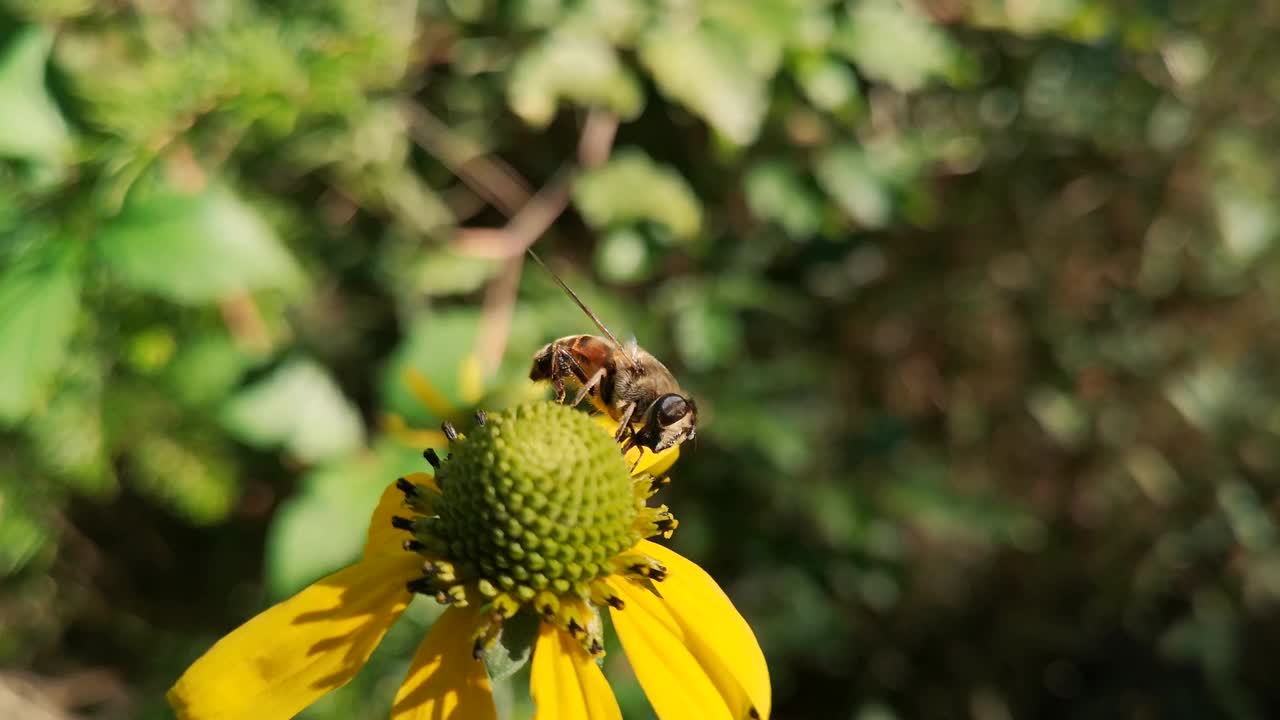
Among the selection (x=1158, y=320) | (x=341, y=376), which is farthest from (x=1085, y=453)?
(x=341, y=376)

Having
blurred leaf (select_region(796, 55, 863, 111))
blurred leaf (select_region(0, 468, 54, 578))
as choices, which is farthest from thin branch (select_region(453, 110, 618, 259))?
blurred leaf (select_region(0, 468, 54, 578))

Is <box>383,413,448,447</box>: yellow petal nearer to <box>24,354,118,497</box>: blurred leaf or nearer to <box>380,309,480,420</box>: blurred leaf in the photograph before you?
<box>380,309,480,420</box>: blurred leaf

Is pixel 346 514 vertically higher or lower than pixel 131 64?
lower

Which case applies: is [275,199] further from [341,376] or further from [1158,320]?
[1158,320]

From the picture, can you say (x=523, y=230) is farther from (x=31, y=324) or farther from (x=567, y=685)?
(x=567, y=685)

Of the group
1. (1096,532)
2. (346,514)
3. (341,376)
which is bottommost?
(1096,532)

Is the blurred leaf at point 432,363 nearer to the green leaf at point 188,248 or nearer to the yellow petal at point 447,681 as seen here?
the green leaf at point 188,248

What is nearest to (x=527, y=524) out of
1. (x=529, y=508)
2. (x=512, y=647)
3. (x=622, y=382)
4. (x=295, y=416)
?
(x=529, y=508)
